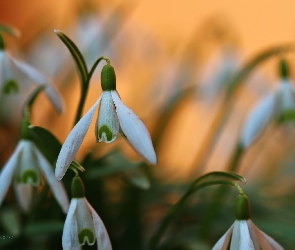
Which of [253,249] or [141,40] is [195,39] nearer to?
[141,40]

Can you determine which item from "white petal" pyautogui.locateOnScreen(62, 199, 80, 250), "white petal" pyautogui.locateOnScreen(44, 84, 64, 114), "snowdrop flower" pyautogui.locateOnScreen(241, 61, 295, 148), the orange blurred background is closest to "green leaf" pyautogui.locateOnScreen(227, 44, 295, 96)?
"snowdrop flower" pyautogui.locateOnScreen(241, 61, 295, 148)

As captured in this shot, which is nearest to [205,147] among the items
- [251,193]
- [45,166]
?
[251,193]

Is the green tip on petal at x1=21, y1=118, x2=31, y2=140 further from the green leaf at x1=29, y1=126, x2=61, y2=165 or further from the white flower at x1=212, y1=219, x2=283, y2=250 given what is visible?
the white flower at x1=212, y1=219, x2=283, y2=250

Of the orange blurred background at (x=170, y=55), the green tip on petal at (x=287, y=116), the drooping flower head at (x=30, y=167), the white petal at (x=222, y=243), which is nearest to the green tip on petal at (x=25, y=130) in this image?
the drooping flower head at (x=30, y=167)

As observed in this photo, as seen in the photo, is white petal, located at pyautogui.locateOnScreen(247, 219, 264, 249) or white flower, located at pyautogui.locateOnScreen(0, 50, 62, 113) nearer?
white petal, located at pyautogui.locateOnScreen(247, 219, 264, 249)

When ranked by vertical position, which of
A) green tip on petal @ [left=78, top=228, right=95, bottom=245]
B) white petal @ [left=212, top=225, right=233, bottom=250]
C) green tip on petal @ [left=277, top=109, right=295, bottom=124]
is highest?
green tip on petal @ [left=277, top=109, right=295, bottom=124]

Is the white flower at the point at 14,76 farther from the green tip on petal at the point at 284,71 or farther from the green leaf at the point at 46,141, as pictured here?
the green tip on petal at the point at 284,71

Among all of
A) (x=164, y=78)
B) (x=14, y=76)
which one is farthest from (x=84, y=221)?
(x=164, y=78)

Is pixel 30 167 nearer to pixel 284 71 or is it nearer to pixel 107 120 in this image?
pixel 107 120

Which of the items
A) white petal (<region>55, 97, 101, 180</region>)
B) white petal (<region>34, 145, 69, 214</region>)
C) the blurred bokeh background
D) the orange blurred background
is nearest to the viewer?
white petal (<region>55, 97, 101, 180</region>)
